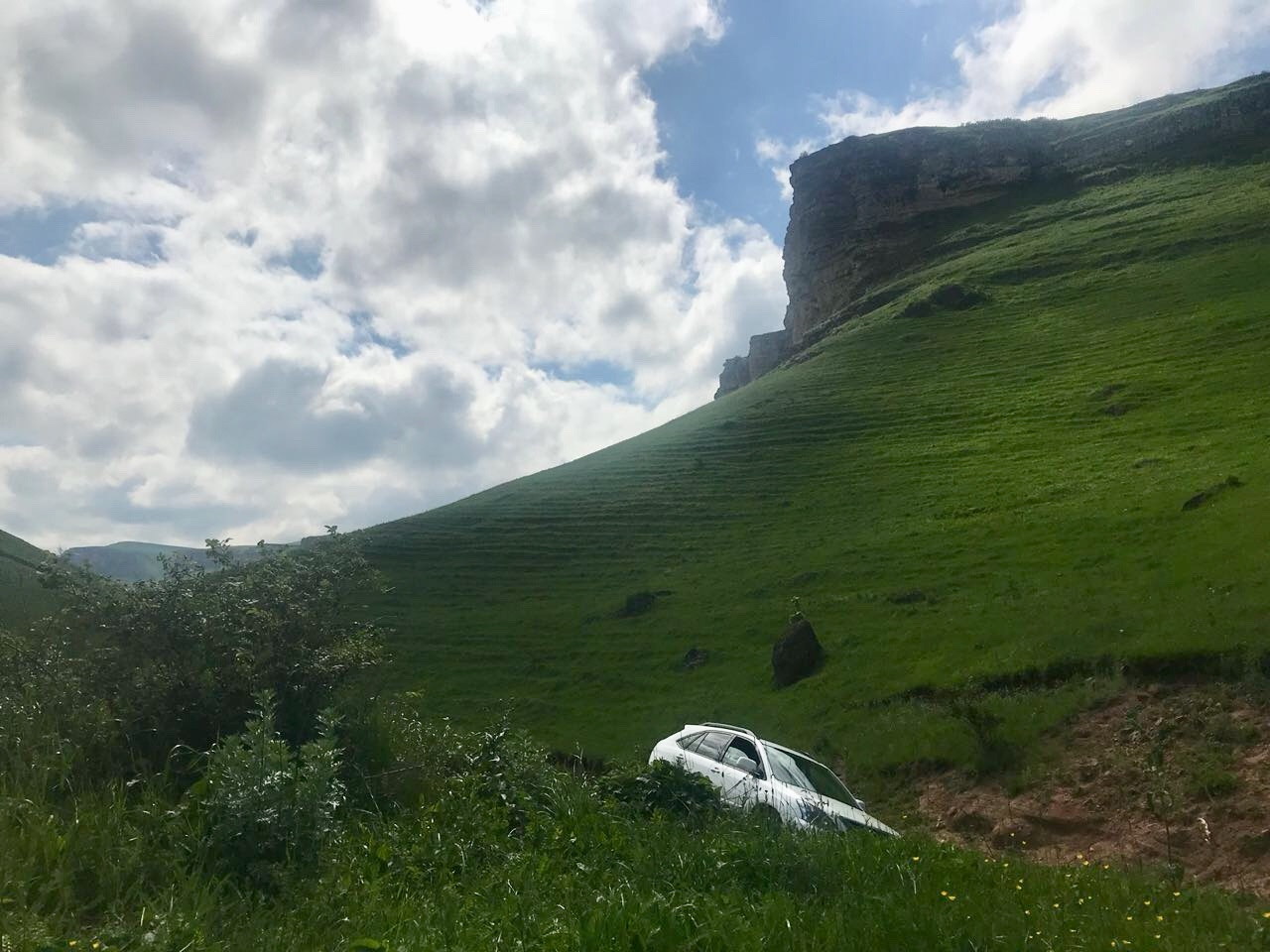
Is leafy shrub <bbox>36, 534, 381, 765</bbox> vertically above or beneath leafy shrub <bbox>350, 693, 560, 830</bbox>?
above

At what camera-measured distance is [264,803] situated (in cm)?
693

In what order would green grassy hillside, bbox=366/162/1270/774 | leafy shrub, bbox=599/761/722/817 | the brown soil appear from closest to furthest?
1. leafy shrub, bbox=599/761/722/817
2. the brown soil
3. green grassy hillside, bbox=366/162/1270/774

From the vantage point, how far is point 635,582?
4631cm

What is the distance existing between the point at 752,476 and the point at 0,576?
45.1m

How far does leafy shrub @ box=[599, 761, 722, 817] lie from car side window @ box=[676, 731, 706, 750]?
19.8ft

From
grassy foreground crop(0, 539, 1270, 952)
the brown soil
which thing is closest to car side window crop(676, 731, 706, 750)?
the brown soil

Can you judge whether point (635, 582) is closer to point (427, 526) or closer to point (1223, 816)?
point (427, 526)

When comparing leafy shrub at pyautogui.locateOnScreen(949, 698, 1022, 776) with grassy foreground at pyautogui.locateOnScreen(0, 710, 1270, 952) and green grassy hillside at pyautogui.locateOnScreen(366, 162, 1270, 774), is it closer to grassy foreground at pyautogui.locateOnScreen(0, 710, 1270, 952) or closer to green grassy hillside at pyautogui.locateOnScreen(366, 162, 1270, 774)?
green grassy hillside at pyautogui.locateOnScreen(366, 162, 1270, 774)

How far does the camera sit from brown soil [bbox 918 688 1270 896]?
13922 millimetres

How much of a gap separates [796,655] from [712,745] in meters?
15.1

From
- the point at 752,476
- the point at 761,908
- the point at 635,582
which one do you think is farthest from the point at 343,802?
the point at 752,476

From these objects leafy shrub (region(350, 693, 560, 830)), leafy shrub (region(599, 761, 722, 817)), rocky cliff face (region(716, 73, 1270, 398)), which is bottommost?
leafy shrub (region(599, 761, 722, 817))

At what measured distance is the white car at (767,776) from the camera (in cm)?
1128

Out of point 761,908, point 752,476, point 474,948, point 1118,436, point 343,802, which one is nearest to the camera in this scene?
point 474,948
